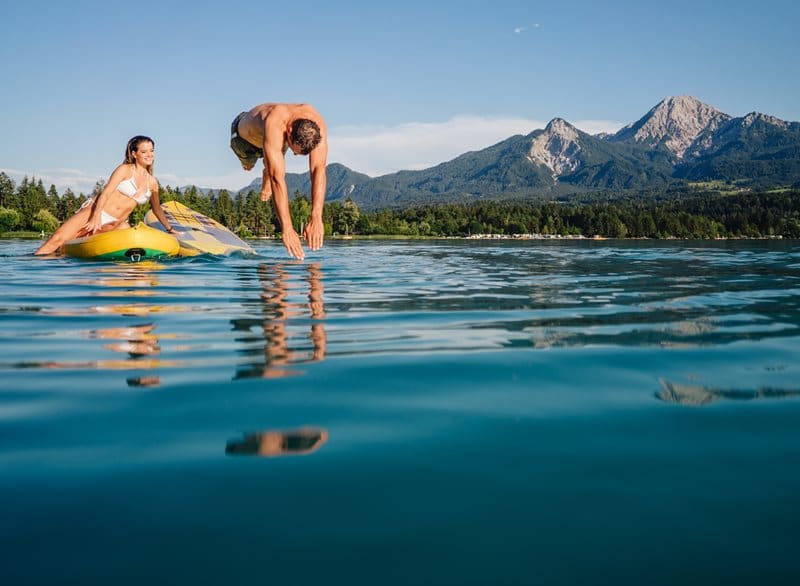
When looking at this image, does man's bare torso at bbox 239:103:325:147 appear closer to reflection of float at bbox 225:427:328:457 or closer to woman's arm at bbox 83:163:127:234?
woman's arm at bbox 83:163:127:234

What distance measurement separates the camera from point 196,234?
1681 cm

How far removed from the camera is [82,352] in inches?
164

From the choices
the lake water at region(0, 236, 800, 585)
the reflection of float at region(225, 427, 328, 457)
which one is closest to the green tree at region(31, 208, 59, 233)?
the lake water at region(0, 236, 800, 585)

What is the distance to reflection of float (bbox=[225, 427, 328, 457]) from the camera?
7.47 feet

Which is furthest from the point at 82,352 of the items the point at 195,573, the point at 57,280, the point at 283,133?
the point at 283,133

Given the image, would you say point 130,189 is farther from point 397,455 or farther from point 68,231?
point 397,455

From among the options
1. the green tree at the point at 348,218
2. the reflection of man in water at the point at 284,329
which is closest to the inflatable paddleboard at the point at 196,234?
the reflection of man in water at the point at 284,329

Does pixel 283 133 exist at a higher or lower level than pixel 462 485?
higher

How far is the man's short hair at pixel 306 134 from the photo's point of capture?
34.9 ft

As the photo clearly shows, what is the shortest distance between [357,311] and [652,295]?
14.2 feet

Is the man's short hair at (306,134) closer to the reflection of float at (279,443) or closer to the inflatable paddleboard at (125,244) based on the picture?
the inflatable paddleboard at (125,244)

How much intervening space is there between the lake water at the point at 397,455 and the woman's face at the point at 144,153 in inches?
414

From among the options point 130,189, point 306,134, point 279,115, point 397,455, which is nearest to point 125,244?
point 130,189

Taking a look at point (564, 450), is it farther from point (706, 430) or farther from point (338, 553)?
point (338, 553)
